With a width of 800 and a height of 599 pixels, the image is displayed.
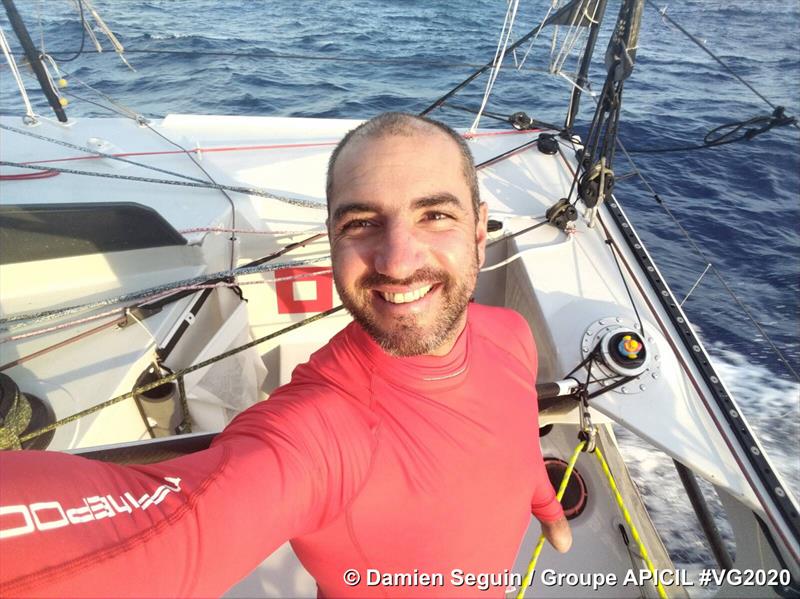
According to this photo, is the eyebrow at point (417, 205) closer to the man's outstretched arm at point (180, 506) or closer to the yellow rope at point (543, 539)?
the man's outstretched arm at point (180, 506)

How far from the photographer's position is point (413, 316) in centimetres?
116

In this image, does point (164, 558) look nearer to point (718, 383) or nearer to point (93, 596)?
point (93, 596)

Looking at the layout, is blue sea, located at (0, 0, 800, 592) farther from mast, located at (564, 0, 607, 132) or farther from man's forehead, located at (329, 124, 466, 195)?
man's forehead, located at (329, 124, 466, 195)

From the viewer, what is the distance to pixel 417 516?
111 centimetres

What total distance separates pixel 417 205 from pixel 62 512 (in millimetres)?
889

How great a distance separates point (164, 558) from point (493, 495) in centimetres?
81

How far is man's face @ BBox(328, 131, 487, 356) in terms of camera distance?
1.12 m

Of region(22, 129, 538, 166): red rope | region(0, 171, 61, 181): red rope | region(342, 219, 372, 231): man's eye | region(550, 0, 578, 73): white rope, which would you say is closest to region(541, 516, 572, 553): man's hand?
region(342, 219, 372, 231): man's eye

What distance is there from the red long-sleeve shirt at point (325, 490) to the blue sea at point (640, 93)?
2.32 meters

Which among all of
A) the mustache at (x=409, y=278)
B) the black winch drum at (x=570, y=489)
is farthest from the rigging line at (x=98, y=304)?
the black winch drum at (x=570, y=489)

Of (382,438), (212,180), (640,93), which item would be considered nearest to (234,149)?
(212,180)

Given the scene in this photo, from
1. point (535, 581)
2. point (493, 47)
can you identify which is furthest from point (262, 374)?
point (493, 47)

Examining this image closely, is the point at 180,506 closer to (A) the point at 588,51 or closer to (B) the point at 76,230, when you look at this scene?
(B) the point at 76,230

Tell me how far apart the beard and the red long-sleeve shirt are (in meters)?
0.05
